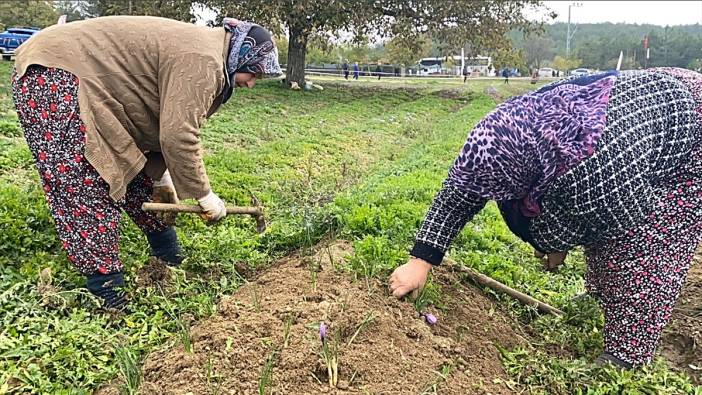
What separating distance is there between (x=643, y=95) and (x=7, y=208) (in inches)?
147

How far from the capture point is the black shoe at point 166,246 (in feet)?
11.7

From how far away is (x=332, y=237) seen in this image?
4066 mm

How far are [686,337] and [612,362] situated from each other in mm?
841

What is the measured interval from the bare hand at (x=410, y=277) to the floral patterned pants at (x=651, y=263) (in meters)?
0.75

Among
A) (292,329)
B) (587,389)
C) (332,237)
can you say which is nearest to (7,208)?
(332,237)

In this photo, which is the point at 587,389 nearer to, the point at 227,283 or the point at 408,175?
the point at 227,283

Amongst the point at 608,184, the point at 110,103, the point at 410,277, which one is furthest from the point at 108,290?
the point at 608,184

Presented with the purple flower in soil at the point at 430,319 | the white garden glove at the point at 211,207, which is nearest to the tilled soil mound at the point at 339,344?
the purple flower in soil at the point at 430,319

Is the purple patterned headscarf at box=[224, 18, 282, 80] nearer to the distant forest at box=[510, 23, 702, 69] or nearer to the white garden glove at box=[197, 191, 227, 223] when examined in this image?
the white garden glove at box=[197, 191, 227, 223]

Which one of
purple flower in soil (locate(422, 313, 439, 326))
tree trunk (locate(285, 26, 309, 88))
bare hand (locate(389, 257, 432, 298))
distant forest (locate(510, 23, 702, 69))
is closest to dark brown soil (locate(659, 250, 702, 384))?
purple flower in soil (locate(422, 313, 439, 326))

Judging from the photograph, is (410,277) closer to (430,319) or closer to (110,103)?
(430,319)

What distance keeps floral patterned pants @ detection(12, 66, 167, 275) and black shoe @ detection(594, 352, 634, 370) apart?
93.2 inches

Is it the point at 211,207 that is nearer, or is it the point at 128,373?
the point at 128,373

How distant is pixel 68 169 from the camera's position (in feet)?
9.07
